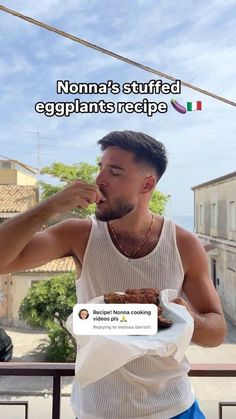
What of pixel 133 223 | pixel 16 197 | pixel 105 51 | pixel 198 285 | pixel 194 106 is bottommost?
pixel 198 285

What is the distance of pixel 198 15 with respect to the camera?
107 cm

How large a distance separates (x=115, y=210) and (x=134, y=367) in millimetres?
263

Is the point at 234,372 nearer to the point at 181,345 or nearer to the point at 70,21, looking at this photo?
the point at 181,345

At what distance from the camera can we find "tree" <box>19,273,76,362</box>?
9.48ft

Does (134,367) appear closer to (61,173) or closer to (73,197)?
(73,197)

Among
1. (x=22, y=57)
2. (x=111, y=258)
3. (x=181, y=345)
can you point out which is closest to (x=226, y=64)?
(x=22, y=57)

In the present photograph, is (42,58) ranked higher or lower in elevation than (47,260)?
higher

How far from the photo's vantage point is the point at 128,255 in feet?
2.13

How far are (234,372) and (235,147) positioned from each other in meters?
0.66

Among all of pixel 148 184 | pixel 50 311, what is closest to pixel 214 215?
pixel 148 184

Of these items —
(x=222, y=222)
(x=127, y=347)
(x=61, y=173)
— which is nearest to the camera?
(x=127, y=347)

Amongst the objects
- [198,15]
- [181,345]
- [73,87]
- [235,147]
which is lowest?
[181,345]
